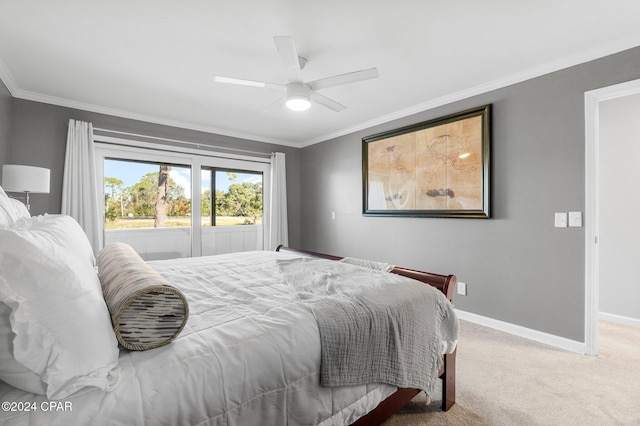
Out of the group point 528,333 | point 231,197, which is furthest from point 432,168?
point 231,197

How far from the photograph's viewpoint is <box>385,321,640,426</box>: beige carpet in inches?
66.9

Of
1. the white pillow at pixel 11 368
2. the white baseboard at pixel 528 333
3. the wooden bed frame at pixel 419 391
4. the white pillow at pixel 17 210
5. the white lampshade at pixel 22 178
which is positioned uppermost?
the white lampshade at pixel 22 178

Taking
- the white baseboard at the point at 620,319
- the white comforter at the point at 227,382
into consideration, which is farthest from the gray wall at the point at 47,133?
the white baseboard at the point at 620,319

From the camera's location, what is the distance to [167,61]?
100.0 inches

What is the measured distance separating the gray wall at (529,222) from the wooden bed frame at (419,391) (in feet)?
4.92

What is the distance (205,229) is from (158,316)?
3661 mm

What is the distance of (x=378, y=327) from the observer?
1.32 metres

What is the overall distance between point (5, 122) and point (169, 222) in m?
1.89

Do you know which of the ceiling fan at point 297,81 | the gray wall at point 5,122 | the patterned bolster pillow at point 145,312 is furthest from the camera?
the gray wall at point 5,122

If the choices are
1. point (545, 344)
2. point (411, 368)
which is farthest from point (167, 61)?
point (545, 344)

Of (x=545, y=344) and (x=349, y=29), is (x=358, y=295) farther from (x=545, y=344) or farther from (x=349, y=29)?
(x=545, y=344)

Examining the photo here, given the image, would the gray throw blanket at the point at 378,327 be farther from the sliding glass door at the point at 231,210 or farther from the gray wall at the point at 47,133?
the gray wall at the point at 47,133

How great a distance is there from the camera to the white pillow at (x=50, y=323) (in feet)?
2.39

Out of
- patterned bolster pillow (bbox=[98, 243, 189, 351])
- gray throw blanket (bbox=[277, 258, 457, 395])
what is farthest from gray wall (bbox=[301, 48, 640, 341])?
patterned bolster pillow (bbox=[98, 243, 189, 351])
